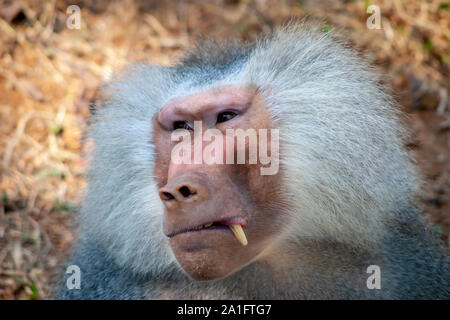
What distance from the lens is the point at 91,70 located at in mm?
5602

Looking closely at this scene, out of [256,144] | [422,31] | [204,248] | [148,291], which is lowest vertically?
[148,291]

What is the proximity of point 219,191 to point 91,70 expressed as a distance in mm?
3588

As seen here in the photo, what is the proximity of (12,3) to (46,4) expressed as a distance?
0.33 meters

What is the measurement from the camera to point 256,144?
2604mm

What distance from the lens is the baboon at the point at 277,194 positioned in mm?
2480

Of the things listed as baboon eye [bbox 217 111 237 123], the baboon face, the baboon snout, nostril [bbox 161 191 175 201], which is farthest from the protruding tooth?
baboon eye [bbox 217 111 237 123]

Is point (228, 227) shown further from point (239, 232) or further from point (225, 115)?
point (225, 115)

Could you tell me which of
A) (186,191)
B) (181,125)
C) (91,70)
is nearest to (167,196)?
(186,191)

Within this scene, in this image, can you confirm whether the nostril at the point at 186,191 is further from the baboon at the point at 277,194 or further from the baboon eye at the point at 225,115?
the baboon eye at the point at 225,115

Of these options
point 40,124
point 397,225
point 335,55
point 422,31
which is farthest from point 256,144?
point 422,31

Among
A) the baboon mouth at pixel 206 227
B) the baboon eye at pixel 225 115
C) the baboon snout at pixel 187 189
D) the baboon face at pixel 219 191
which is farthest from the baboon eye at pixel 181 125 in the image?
the baboon mouth at pixel 206 227

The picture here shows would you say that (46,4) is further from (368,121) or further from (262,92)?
(368,121)

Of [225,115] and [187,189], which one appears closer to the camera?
[187,189]

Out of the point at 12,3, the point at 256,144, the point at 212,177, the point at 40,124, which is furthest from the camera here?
the point at 12,3
